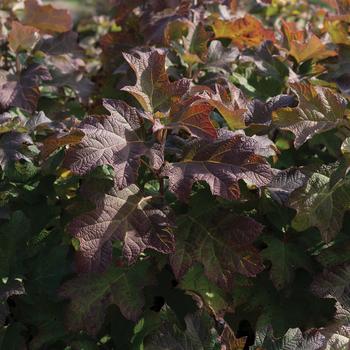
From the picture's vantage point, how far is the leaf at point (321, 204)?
1.67 meters

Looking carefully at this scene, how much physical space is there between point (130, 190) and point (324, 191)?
52 centimetres

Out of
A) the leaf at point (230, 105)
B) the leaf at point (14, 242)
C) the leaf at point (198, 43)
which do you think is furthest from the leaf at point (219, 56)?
the leaf at point (14, 242)

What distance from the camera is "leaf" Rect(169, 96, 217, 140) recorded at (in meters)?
1.65

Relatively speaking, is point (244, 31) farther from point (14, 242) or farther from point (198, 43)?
point (14, 242)

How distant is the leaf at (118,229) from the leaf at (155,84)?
0.27 m

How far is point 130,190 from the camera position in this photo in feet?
5.58

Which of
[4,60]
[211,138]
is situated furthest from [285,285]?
[4,60]

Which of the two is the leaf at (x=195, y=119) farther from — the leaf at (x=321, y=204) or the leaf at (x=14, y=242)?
the leaf at (x=14, y=242)

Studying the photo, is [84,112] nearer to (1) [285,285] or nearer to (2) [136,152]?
(2) [136,152]

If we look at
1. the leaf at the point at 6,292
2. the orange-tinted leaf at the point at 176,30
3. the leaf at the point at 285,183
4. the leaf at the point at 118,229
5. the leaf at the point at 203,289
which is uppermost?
the orange-tinted leaf at the point at 176,30

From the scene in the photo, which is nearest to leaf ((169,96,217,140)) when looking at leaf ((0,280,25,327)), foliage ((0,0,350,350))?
foliage ((0,0,350,350))

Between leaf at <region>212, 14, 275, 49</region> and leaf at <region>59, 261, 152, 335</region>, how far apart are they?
107 cm

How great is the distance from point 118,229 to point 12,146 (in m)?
0.47

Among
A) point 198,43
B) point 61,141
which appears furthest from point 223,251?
point 198,43
